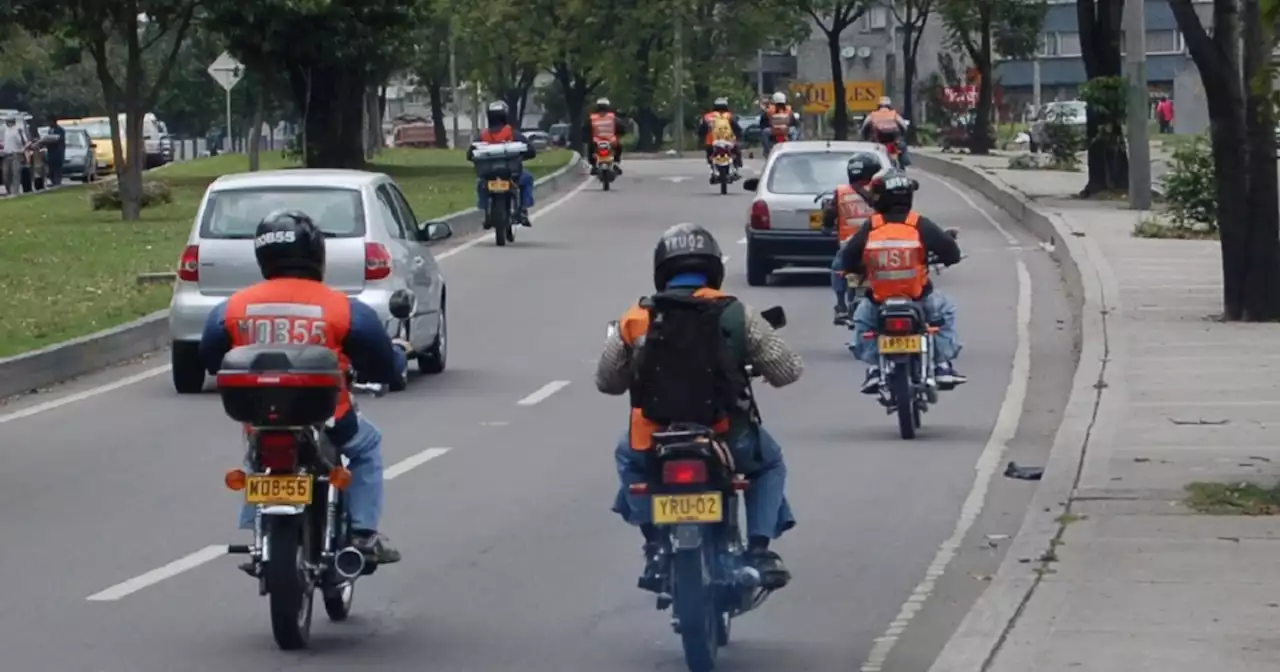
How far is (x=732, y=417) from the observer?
840 centimetres

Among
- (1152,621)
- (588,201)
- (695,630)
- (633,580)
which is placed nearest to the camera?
(695,630)

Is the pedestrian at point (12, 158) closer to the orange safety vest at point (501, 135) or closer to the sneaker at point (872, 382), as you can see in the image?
the orange safety vest at point (501, 135)

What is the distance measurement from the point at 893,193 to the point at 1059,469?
9.48 feet

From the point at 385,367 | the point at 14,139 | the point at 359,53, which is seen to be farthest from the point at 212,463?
the point at 14,139

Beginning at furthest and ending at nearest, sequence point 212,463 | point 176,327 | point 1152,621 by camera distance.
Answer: point 176,327, point 212,463, point 1152,621

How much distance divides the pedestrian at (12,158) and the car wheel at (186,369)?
119ft

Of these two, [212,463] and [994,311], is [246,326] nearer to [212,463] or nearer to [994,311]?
[212,463]

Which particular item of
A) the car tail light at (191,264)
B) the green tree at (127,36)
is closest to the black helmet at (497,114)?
the green tree at (127,36)

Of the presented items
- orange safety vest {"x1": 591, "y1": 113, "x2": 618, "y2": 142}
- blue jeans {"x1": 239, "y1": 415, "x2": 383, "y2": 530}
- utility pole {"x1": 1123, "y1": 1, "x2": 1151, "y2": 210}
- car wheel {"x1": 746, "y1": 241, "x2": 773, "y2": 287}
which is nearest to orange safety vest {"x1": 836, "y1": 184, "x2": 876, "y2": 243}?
car wheel {"x1": 746, "y1": 241, "x2": 773, "y2": 287}

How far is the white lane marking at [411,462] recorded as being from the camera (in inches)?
535

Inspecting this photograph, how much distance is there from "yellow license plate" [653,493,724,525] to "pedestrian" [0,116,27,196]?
4675cm

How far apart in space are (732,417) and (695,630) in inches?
30.7

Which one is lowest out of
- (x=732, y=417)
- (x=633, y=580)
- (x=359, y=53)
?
(x=633, y=580)

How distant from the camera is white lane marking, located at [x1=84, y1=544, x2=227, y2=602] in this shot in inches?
398
